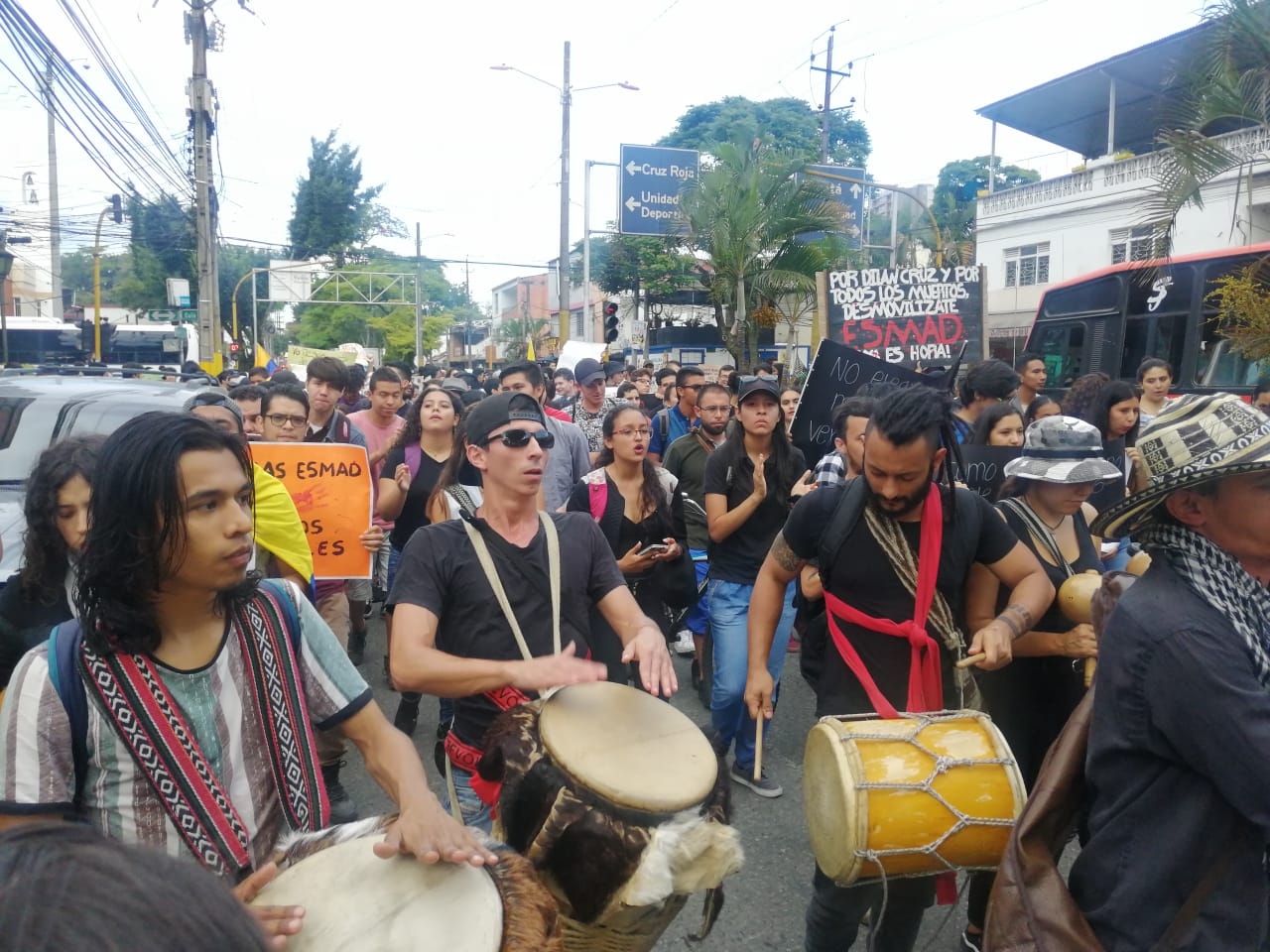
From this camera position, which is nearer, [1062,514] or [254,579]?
[254,579]

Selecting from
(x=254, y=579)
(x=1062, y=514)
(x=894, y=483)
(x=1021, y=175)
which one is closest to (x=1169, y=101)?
(x=1062, y=514)

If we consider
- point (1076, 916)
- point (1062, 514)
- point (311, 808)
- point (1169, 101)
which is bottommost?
point (1076, 916)

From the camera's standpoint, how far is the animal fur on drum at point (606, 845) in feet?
6.34

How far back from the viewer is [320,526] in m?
5.02

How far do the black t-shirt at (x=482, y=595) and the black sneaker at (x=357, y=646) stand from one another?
391 centimetres

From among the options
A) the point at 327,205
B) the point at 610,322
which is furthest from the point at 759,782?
the point at 327,205

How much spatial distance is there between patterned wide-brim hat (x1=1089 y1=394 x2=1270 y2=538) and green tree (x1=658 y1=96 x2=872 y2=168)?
140 ft

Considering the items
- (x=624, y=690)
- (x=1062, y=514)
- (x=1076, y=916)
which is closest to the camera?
(x=1076, y=916)

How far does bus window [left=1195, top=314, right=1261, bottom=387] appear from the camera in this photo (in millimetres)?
10750

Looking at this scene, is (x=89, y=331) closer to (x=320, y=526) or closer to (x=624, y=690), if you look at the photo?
(x=320, y=526)

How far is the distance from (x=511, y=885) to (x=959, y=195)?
51630mm

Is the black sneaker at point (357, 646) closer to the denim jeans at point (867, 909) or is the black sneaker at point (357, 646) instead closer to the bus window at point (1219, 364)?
the denim jeans at point (867, 909)

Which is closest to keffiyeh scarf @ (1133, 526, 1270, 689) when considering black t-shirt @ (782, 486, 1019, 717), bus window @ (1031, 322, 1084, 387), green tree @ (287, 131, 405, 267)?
black t-shirt @ (782, 486, 1019, 717)

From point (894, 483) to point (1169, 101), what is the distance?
9552 millimetres
